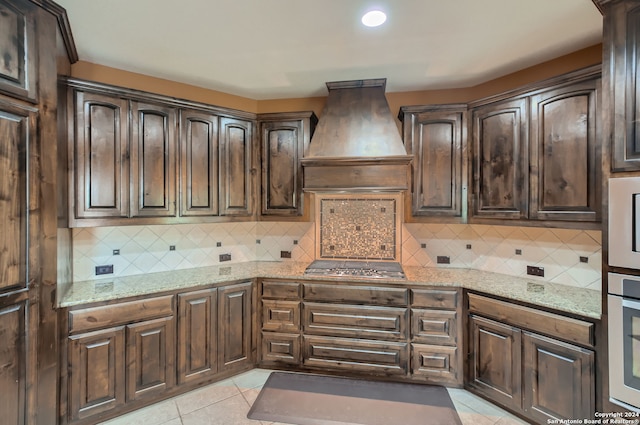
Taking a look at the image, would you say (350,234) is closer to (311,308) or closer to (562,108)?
(311,308)

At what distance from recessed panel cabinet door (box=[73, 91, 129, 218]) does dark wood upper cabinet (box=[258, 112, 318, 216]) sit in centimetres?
123

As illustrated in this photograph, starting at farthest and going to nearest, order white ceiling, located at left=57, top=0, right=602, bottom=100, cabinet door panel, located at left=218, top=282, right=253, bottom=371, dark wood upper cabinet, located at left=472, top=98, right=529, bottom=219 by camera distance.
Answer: cabinet door panel, located at left=218, top=282, right=253, bottom=371 < dark wood upper cabinet, located at left=472, top=98, right=529, bottom=219 < white ceiling, located at left=57, top=0, right=602, bottom=100

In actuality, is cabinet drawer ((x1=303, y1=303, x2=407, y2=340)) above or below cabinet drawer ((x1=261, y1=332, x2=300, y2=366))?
above

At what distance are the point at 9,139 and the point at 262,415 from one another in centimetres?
238

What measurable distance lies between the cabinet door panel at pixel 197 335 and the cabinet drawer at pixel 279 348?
45cm

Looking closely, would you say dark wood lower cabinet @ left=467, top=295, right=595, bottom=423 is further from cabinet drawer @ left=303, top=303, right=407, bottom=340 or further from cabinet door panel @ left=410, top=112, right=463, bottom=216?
cabinet door panel @ left=410, top=112, right=463, bottom=216

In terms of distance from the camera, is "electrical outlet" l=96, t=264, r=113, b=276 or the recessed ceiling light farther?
"electrical outlet" l=96, t=264, r=113, b=276

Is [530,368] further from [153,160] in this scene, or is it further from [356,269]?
[153,160]

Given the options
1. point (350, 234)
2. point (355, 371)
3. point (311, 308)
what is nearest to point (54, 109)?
point (311, 308)

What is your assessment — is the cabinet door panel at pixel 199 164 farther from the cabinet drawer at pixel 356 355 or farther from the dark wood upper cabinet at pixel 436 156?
the dark wood upper cabinet at pixel 436 156

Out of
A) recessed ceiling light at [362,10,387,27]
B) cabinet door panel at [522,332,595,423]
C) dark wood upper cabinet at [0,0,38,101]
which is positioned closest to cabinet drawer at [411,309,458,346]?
cabinet door panel at [522,332,595,423]

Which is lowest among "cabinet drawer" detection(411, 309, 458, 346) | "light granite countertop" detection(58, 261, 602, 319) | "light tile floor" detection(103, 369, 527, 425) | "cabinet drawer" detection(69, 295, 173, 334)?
"light tile floor" detection(103, 369, 527, 425)

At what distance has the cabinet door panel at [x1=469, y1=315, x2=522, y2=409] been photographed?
2072 mm

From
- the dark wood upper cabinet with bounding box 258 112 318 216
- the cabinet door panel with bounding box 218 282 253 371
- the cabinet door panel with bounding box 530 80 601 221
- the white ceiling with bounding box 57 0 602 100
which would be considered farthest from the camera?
the dark wood upper cabinet with bounding box 258 112 318 216
